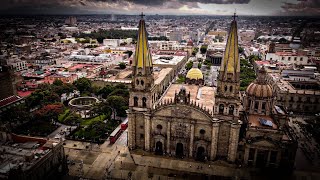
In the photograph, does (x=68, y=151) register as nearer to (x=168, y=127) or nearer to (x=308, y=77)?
(x=168, y=127)

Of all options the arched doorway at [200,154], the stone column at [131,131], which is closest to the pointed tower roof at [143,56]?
the stone column at [131,131]

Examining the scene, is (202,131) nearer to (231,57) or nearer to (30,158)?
(231,57)

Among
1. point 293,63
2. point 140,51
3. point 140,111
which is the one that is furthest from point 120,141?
point 293,63

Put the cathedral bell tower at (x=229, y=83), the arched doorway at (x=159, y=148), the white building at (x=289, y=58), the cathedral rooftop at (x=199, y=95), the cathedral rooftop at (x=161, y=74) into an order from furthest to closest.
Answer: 1. the white building at (x=289, y=58)
2. the cathedral rooftop at (x=161, y=74)
3. the cathedral rooftop at (x=199, y=95)
4. the arched doorway at (x=159, y=148)
5. the cathedral bell tower at (x=229, y=83)

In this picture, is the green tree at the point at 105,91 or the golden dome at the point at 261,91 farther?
the green tree at the point at 105,91

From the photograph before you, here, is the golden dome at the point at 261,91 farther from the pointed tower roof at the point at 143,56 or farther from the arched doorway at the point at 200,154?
the pointed tower roof at the point at 143,56

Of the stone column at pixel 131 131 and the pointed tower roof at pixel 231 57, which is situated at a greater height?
the pointed tower roof at pixel 231 57
